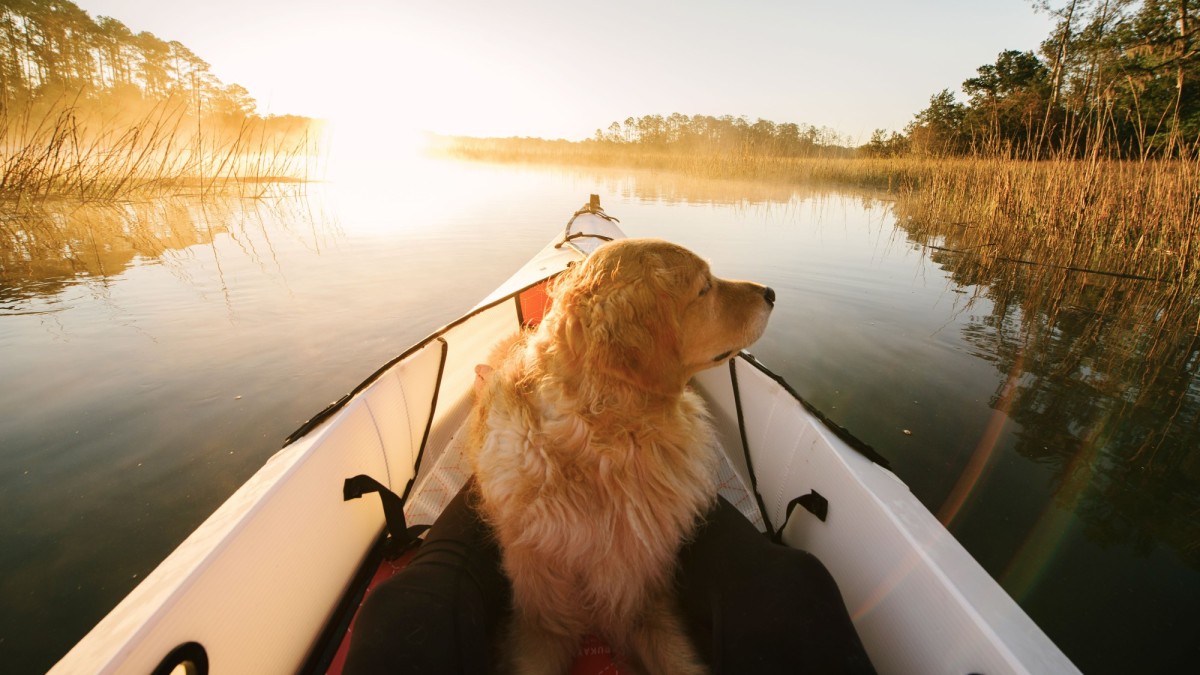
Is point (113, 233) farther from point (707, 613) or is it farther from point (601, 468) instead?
point (707, 613)

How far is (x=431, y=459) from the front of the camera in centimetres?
296

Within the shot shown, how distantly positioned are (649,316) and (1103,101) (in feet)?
37.7

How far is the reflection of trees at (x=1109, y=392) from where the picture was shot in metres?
2.83

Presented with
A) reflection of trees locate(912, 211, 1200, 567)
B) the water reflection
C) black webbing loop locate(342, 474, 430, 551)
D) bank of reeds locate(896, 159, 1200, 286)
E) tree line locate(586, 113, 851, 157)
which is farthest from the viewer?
tree line locate(586, 113, 851, 157)

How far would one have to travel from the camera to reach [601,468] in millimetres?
1666

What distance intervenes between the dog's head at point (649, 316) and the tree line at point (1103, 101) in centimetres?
773

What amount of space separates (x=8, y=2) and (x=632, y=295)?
26019mm

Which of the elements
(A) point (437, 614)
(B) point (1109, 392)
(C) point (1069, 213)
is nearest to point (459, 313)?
(A) point (437, 614)

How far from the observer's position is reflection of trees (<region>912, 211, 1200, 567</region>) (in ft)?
9.27

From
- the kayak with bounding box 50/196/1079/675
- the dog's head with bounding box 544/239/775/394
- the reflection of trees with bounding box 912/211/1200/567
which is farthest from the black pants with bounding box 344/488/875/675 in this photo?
the reflection of trees with bounding box 912/211/1200/567

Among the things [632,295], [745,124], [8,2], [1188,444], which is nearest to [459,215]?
[632,295]

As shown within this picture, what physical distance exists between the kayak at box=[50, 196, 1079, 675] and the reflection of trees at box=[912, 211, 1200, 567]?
2.17 meters

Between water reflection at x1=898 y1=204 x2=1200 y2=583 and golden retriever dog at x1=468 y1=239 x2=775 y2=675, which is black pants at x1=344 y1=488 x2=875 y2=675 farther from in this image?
water reflection at x1=898 y1=204 x2=1200 y2=583

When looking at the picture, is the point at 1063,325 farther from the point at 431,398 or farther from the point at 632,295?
the point at 431,398
